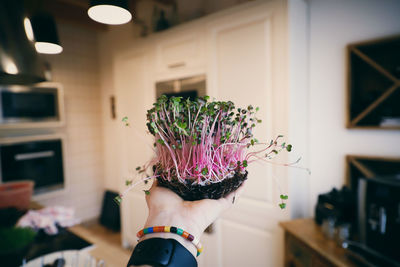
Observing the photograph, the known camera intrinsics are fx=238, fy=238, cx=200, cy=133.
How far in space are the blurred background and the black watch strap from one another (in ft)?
1.76

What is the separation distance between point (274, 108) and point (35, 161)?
2.87 m

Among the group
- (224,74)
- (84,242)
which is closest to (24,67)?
(84,242)

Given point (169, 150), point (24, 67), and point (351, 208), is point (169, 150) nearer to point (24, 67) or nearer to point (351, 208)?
point (24, 67)

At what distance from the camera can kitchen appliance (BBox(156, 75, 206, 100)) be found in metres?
2.06

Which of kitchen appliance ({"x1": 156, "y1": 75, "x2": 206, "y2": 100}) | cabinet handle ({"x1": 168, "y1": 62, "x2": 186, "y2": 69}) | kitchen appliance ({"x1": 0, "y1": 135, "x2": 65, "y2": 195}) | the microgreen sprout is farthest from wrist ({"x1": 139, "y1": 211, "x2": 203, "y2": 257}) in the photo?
kitchen appliance ({"x1": 0, "y1": 135, "x2": 65, "y2": 195})

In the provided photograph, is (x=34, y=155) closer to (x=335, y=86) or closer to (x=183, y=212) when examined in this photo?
(x=183, y=212)

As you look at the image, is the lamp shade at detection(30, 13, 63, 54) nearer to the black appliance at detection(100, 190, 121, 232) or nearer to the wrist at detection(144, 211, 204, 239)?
the wrist at detection(144, 211, 204, 239)

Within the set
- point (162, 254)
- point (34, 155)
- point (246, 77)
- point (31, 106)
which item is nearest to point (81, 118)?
point (31, 106)

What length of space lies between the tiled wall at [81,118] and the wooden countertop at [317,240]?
3.02 m

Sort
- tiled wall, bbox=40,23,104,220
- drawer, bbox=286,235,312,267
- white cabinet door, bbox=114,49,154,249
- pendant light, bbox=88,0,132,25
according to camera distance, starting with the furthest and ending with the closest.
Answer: tiled wall, bbox=40,23,104,220 → white cabinet door, bbox=114,49,154,249 → drawer, bbox=286,235,312,267 → pendant light, bbox=88,0,132,25

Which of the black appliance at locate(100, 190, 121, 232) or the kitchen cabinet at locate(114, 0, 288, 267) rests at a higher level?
the kitchen cabinet at locate(114, 0, 288, 267)

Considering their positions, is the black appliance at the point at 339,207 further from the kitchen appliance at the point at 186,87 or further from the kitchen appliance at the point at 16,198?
the kitchen appliance at the point at 16,198

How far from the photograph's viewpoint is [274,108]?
1687 mm

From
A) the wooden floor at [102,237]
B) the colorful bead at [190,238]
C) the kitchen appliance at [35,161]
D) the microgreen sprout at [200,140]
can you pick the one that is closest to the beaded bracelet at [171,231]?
the colorful bead at [190,238]
